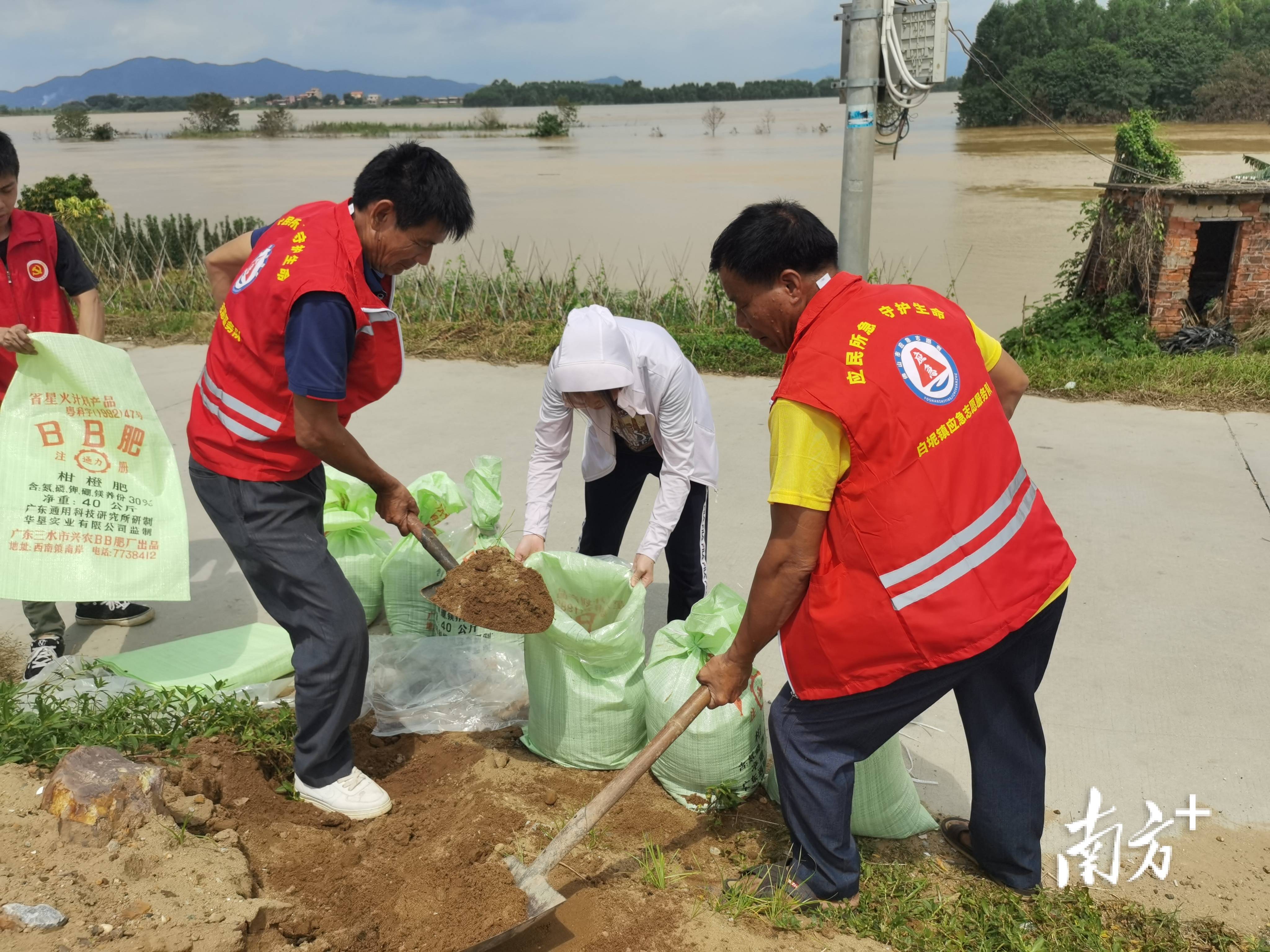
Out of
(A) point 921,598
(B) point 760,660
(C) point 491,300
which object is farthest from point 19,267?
(C) point 491,300

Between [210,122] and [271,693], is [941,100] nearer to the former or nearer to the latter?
[210,122]

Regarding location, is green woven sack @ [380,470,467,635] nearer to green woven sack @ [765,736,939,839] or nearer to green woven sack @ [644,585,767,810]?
green woven sack @ [644,585,767,810]

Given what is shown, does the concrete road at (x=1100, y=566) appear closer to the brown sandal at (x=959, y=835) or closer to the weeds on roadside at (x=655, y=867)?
the brown sandal at (x=959, y=835)

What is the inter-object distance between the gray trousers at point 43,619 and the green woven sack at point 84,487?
673 mm

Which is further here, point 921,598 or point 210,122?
point 210,122

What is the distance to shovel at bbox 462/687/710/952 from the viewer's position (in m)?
2.14

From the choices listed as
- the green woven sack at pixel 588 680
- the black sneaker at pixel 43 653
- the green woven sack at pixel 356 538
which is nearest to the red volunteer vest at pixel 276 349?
the green woven sack at pixel 588 680

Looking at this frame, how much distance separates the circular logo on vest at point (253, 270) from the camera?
7.40ft

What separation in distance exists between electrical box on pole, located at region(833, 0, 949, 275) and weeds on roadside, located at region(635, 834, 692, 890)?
12.9 ft

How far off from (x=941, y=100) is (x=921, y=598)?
3505 inches

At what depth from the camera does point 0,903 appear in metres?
1.83

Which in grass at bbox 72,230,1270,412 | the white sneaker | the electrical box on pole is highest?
the electrical box on pole

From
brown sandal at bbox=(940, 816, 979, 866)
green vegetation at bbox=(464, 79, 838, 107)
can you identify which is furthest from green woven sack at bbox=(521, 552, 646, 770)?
green vegetation at bbox=(464, 79, 838, 107)

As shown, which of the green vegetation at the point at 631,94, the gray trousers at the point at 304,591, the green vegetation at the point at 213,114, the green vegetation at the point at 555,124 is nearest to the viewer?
the gray trousers at the point at 304,591
